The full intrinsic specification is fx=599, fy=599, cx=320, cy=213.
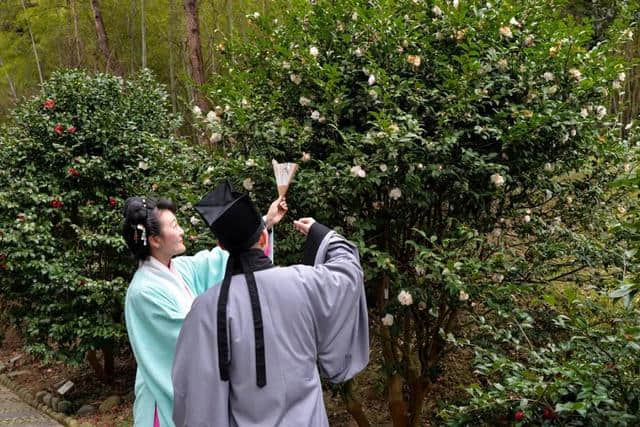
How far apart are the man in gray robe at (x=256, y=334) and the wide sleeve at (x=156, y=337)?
53 cm

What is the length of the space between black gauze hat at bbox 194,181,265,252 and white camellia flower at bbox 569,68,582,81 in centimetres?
204

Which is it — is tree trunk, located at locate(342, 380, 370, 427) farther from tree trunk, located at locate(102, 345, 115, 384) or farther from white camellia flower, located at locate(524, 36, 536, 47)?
tree trunk, located at locate(102, 345, 115, 384)

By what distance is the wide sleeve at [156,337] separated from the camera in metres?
2.39

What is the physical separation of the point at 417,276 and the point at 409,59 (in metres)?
1.17

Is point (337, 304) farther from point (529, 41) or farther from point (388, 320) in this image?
point (529, 41)

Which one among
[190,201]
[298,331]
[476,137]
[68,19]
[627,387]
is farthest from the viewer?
[68,19]

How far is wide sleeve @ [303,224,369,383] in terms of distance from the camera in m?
1.89

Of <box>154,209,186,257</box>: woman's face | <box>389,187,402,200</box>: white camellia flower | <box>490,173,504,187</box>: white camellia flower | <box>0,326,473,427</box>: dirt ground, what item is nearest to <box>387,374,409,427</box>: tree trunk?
<box>0,326,473,427</box>: dirt ground

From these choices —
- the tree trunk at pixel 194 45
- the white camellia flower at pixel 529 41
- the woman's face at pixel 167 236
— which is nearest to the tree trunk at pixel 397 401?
the woman's face at pixel 167 236

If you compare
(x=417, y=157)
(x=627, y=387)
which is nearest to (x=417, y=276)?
(x=417, y=157)

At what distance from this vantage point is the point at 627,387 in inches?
86.0

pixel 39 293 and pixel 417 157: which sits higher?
pixel 417 157

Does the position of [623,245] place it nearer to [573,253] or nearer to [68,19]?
[573,253]

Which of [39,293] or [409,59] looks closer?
[409,59]
